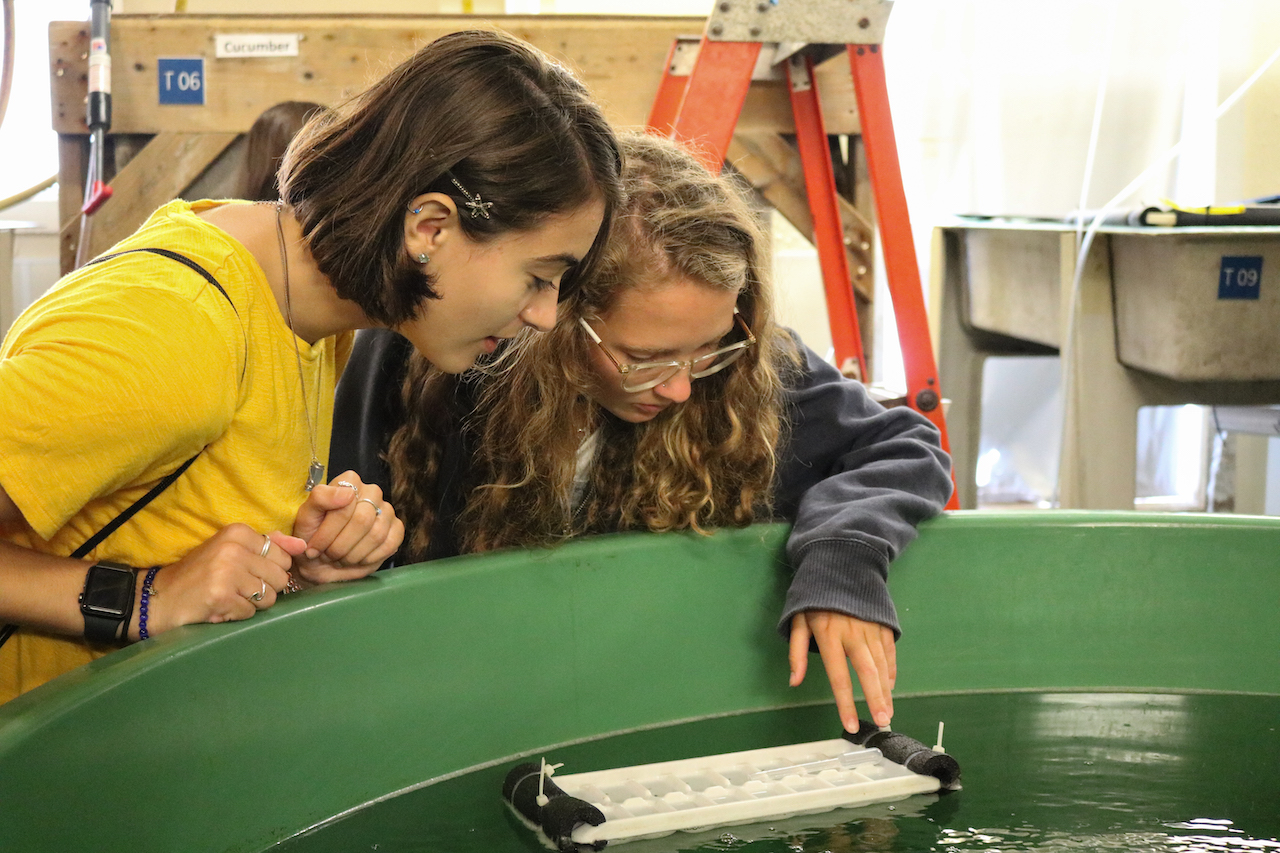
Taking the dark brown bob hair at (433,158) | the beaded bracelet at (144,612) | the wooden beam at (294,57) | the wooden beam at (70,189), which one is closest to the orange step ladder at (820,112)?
the wooden beam at (294,57)

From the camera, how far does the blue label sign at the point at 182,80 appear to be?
2.34m

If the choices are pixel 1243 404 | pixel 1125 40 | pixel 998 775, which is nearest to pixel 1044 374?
pixel 1125 40

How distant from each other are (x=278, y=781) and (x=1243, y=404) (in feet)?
5.96

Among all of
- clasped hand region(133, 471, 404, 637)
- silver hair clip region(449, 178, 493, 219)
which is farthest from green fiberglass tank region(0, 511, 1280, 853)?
silver hair clip region(449, 178, 493, 219)

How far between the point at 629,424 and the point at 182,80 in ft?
5.36

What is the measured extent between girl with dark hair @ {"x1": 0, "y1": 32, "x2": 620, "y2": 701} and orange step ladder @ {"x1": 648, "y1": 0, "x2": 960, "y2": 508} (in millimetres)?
808

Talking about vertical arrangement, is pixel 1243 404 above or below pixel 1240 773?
above

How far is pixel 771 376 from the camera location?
1.14m

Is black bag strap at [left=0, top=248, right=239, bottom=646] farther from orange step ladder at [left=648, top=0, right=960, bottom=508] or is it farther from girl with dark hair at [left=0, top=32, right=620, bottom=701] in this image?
orange step ladder at [left=648, top=0, right=960, bottom=508]

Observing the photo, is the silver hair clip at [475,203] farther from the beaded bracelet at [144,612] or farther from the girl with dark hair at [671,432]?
the beaded bracelet at [144,612]

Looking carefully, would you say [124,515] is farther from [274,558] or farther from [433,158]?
[433,158]

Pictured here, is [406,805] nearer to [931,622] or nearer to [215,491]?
[215,491]

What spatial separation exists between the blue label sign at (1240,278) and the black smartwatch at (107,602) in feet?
5.40

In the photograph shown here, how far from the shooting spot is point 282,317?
85cm
